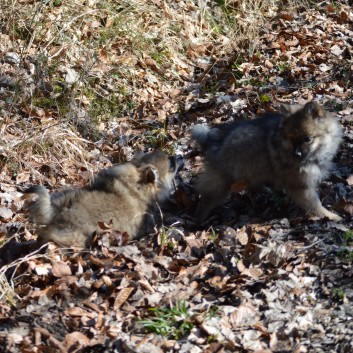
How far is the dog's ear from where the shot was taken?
7074 mm

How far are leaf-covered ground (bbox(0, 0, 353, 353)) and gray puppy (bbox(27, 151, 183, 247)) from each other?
20cm

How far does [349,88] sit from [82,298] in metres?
5.61

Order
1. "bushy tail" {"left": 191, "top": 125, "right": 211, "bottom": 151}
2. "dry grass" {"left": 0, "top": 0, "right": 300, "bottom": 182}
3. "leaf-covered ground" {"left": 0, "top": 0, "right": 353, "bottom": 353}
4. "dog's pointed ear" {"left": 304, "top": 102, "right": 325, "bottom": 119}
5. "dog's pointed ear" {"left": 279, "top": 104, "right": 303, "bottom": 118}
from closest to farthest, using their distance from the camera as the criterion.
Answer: "leaf-covered ground" {"left": 0, "top": 0, "right": 353, "bottom": 353}, "dog's pointed ear" {"left": 304, "top": 102, "right": 325, "bottom": 119}, "dog's pointed ear" {"left": 279, "top": 104, "right": 303, "bottom": 118}, "bushy tail" {"left": 191, "top": 125, "right": 211, "bottom": 151}, "dry grass" {"left": 0, "top": 0, "right": 300, "bottom": 182}

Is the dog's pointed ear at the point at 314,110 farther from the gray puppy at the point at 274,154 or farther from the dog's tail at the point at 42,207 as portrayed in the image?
the dog's tail at the point at 42,207

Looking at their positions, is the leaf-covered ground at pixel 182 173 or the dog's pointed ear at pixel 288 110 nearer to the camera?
the leaf-covered ground at pixel 182 173

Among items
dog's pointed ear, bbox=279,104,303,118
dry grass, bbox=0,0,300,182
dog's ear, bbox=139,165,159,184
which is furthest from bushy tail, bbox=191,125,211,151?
dry grass, bbox=0,0,300,182

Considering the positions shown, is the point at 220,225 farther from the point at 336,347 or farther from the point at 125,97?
the point at 125,97

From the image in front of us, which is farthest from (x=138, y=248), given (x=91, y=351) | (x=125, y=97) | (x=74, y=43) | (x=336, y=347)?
(x=74, y=43)

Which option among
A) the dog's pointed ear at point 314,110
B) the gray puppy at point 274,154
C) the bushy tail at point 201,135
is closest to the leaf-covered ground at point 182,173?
the gray puppy at point 274,154

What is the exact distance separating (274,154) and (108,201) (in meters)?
1.98

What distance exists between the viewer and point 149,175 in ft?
23.3

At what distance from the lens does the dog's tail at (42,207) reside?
6.39 meters

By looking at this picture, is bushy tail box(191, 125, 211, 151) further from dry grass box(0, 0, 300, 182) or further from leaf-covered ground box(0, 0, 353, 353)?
dry grass box(0, 0, 300, 182)

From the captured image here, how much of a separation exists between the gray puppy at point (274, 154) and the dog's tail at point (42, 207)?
1925 mm
